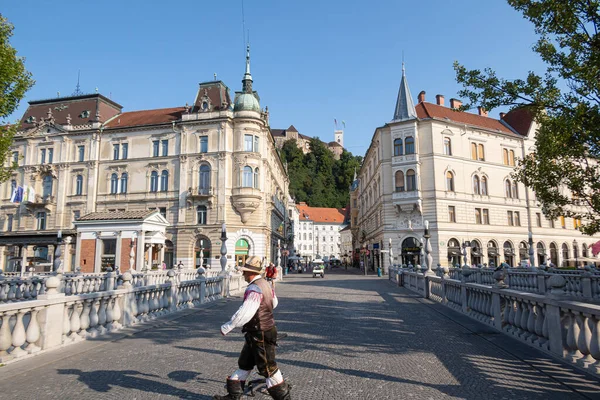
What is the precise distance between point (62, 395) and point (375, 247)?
43546 mm

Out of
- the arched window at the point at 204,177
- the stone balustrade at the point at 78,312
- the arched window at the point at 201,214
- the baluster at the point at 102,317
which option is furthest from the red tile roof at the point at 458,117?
the baluster at the point at 102,317

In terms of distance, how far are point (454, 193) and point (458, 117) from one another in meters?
10.2

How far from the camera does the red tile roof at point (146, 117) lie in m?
42.4

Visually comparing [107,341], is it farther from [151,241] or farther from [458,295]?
[151,241]

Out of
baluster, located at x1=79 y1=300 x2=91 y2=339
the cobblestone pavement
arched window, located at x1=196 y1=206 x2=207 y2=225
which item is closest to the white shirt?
the cobblestone pavement

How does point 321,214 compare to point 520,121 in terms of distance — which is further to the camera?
point 321,214

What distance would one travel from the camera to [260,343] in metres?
4.21

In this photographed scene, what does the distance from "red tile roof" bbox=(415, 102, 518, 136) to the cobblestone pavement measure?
3517 cm

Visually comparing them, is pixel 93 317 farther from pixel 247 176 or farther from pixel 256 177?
pixel 256 177

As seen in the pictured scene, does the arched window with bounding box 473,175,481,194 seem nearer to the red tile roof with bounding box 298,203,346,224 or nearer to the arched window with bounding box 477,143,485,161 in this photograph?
the arched window with bounding box 477,143,485,161

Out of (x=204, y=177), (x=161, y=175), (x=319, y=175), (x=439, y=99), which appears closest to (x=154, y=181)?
(x=161, y=175)

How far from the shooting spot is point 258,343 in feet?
13.8

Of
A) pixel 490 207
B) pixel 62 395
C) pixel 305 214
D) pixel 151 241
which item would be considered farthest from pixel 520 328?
pixel 305 214

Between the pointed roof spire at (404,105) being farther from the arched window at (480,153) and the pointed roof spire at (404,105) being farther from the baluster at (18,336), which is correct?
the baluster at (18,336)
